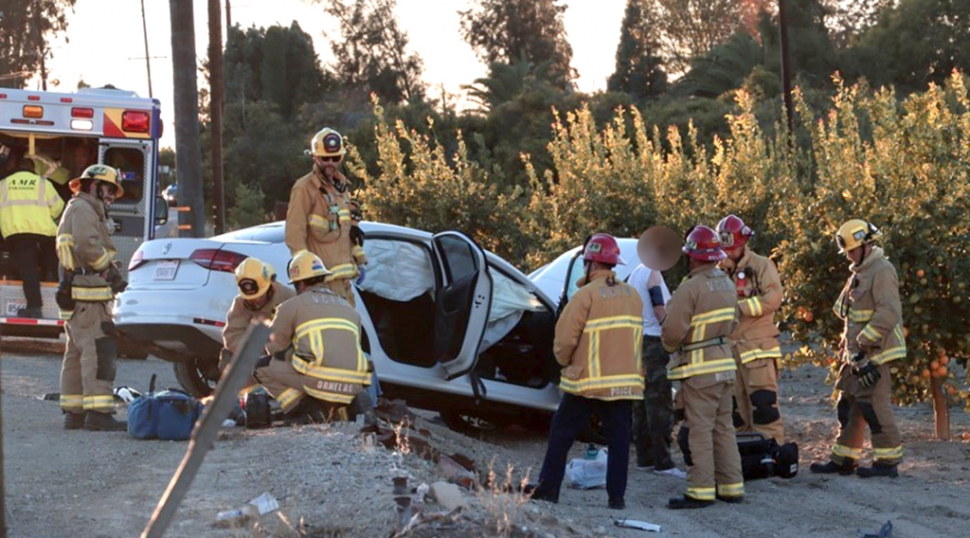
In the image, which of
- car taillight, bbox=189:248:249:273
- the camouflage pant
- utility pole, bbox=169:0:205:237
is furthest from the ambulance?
the camouflage pant

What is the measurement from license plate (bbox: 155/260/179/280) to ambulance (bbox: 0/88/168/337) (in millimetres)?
5495

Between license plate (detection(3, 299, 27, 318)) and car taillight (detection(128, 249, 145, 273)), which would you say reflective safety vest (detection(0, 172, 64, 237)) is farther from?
car taillight (detection(128, 249, 145, 273))

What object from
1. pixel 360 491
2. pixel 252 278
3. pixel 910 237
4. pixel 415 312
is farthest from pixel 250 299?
pixel 910 237

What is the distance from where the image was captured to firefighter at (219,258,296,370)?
9.90 m

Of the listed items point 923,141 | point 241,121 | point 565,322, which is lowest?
point 565,322

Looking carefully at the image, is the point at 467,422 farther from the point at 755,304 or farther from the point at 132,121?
the point at 132,121

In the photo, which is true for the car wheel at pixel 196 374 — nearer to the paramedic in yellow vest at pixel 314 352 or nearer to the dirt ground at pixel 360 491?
the dirt ground at pixel 360 491

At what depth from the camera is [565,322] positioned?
9.35m

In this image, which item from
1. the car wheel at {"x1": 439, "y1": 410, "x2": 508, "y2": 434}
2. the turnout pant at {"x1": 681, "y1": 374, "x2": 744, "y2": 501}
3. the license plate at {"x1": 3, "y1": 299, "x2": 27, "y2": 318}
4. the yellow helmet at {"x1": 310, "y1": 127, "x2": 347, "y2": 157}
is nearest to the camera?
the turnout pant at {"x1": 681, "y1": 374, "x2": 744, "y2": 501}

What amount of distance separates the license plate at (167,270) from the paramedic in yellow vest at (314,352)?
172 cm

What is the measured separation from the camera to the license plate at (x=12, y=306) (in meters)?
16.3

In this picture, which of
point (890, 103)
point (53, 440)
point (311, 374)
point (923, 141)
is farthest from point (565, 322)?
point (890, 103)

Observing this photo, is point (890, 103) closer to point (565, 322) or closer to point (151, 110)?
point (565, 322)

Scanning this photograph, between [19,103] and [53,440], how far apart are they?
275 inches
